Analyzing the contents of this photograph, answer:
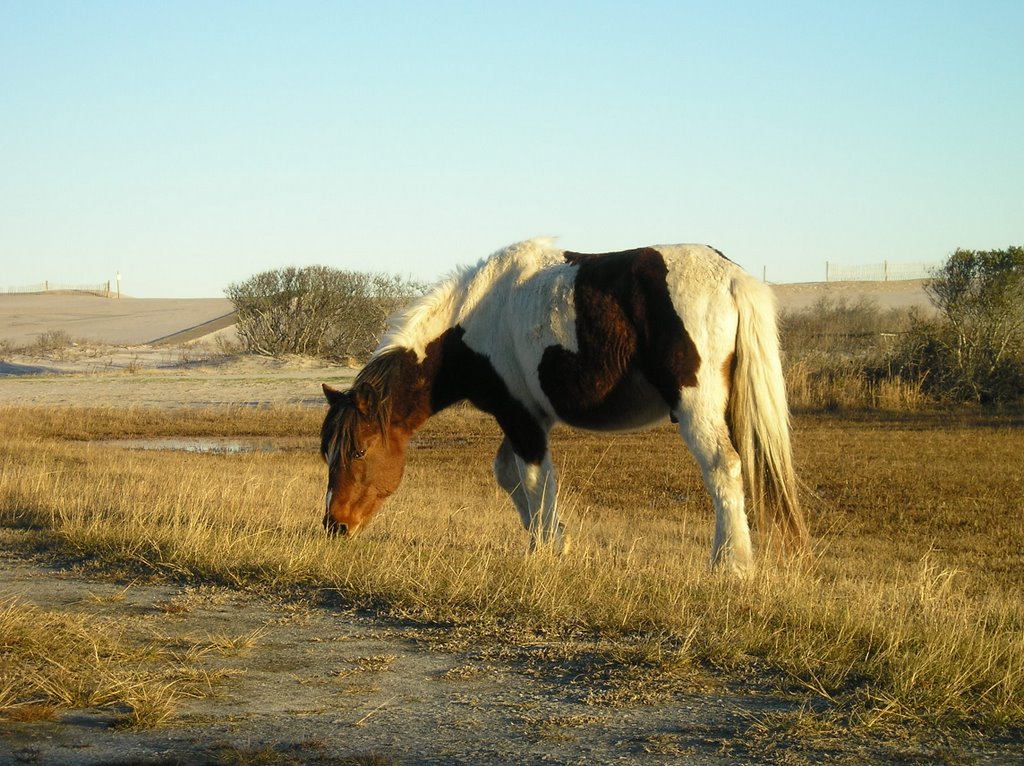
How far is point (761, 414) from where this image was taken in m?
6.70

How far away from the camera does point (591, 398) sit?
6973mm

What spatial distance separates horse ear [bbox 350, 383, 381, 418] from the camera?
7645 mm

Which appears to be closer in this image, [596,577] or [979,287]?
[596,577]

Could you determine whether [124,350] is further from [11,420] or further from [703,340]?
[703,340]

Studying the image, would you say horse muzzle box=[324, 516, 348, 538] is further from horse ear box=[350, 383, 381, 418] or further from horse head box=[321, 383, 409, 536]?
horse ear box=[350, 383, 381, 418]

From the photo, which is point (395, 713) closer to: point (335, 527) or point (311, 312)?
point (335, 527)

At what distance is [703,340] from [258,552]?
3.01m

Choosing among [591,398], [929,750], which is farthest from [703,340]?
[929,750]

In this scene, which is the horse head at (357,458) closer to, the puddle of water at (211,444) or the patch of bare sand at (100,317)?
the puddle of water at (211,444)

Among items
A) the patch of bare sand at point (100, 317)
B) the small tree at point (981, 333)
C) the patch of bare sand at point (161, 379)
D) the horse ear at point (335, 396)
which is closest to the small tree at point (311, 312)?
the patch of bare sand at point (161, 379)

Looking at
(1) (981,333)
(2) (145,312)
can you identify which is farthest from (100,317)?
(1) (981,333)

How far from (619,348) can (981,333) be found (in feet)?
59.2

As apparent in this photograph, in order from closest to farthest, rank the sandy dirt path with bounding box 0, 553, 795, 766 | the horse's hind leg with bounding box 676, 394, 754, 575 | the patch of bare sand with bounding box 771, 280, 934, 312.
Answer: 1. the sandy dirt path with bounding box 0, 553, 795, 766
2. the horse's hind leg with bounding box 676, 394, 754, 575
3. the patch of bare sand with bounding box 771, 280, 934, 312

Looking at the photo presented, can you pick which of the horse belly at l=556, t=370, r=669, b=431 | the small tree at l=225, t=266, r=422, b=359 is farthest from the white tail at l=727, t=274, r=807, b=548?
the small tree at l=225, t=266, r=422, b=359
